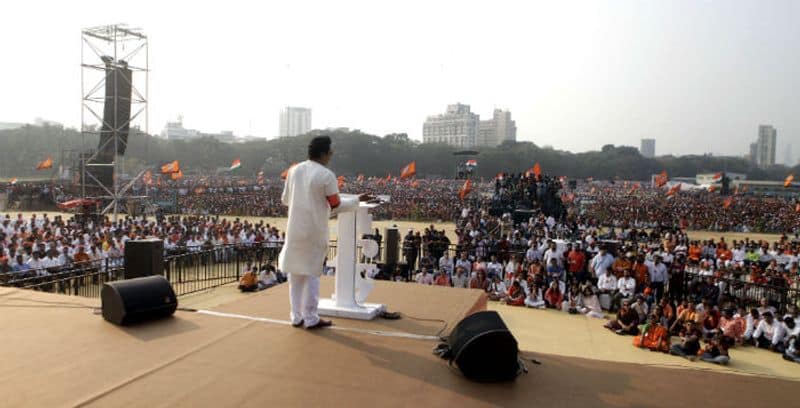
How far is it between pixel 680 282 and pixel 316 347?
32.7 ft

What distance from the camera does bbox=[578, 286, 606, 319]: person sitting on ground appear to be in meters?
10.3

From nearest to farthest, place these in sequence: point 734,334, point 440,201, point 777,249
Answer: point 734,334 < point 777,249 < point 440,201

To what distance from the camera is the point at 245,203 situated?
3253cm

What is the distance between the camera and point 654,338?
8484mm

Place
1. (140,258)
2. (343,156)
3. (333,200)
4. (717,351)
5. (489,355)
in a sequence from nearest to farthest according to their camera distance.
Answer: (489,355)
(333,200)
(140,258)
(717,351)
(343,156)

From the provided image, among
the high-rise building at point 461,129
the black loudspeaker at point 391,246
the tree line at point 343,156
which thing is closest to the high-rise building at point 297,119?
the high-rise building at point 461,129

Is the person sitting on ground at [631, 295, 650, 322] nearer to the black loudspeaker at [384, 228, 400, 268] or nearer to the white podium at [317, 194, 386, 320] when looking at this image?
the black loudspeaker at [384, 228, 400, 268]

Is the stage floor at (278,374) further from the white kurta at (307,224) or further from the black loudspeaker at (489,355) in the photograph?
the white kurta at (307,224)

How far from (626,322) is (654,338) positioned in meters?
0.84

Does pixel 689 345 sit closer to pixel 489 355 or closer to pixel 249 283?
pixel 489 355

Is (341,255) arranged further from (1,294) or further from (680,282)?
(680,282)

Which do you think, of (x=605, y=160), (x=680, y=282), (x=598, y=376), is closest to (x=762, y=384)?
(x=598, y=376)

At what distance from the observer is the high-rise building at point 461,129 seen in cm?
13688

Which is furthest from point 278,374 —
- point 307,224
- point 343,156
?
point 343,156
